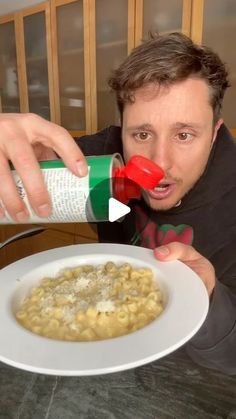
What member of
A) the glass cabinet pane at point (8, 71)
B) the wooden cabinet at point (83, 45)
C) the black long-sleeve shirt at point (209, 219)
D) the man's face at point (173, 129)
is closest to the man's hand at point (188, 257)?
the black long-sleeve shirt at point (209, 219)

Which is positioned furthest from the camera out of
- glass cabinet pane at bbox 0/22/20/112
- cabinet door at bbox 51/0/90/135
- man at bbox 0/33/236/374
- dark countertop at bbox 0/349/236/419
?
glass cabinet pane at bbox 0/22/20/112

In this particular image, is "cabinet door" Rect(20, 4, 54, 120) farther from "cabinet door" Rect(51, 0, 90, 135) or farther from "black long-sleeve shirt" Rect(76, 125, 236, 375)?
"black long-sleeve shirt" Rect(76, 125, 236, 375)

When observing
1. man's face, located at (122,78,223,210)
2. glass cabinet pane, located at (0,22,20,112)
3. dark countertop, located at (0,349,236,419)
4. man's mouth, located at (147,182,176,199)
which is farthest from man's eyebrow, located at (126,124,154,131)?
glass cabinet pane, located at (0,22,20,112)

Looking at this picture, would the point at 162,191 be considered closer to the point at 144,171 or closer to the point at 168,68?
the point at 168,68

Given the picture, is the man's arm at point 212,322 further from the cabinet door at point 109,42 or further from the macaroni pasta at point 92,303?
the cabinet door at point 109,42

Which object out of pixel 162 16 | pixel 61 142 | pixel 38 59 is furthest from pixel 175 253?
pixel 38 59
